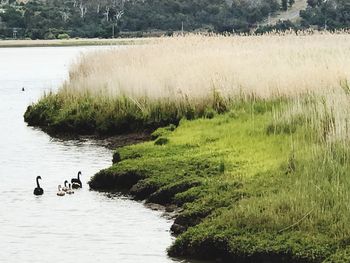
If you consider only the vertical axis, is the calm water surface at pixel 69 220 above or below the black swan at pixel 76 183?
below

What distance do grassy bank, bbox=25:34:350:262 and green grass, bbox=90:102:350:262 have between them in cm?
2

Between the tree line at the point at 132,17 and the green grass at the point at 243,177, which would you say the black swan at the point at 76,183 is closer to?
the green grass at the point at 243,177

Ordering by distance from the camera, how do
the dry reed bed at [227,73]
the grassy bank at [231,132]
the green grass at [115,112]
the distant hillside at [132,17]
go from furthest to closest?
1. the distant hillside at [132,17]
2. the green grass at [115,112]
3. the dry reed bed at [227,73]
4. the grassy bank at [231,132]

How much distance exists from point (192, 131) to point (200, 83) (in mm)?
3954

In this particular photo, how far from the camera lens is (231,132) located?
20.0 meters

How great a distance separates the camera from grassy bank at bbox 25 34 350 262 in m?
12.7

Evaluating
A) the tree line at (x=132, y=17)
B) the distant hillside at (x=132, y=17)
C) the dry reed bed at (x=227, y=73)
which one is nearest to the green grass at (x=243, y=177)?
the dry reed bed at (x=227, y=73)

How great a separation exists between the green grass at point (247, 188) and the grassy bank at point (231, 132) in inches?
0.9

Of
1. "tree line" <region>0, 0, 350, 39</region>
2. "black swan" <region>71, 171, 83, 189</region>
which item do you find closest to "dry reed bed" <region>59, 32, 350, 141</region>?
"black swan" <region>71, 171, 83, 189</region>

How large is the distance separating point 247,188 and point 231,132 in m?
5.47

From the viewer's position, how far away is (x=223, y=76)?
2569cm

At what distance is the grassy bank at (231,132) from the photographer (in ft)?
41.7

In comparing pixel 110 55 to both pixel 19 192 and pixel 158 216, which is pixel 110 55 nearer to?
pixel 19 192

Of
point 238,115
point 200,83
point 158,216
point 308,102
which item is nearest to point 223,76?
point 200,83
